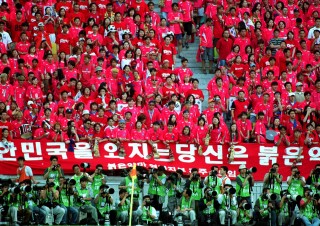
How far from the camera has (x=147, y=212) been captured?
30875 mm

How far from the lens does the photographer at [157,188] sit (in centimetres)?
3169

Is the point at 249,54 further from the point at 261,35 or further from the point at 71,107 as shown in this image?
the point at 71,107

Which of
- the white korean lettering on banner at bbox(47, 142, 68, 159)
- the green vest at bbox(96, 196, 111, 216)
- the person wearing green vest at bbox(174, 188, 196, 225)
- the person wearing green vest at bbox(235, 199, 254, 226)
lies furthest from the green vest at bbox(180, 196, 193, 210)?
the white korean lettering on banner at bbox(47, 142, 68, 159)

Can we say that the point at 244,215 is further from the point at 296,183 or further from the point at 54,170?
the point at 54,170

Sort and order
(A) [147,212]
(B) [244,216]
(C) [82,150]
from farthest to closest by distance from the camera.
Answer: (C) [82,150]
(B) [244,216]
(A) [147,212]

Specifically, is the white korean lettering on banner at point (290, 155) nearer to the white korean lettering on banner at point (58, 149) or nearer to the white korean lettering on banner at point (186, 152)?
the white korean lettering on banner at point (186, 152)

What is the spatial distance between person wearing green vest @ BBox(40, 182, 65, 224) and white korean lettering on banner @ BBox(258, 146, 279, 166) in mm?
5816

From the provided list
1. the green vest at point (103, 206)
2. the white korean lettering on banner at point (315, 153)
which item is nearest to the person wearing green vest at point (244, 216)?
the white korean lettering on banner at point (315, 153)

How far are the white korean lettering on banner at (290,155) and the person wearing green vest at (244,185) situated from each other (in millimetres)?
1880

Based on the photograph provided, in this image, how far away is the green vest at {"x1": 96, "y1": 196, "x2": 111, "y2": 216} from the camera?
102 ft

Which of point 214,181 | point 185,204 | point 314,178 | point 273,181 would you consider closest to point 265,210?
point 273,181

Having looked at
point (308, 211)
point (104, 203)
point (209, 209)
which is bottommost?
point (308, 211)

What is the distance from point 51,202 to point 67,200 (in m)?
0.44

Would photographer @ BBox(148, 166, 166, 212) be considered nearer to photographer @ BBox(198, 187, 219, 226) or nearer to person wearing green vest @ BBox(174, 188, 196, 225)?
person wearing green vest @ BBox(174, 188, 196, 225)
